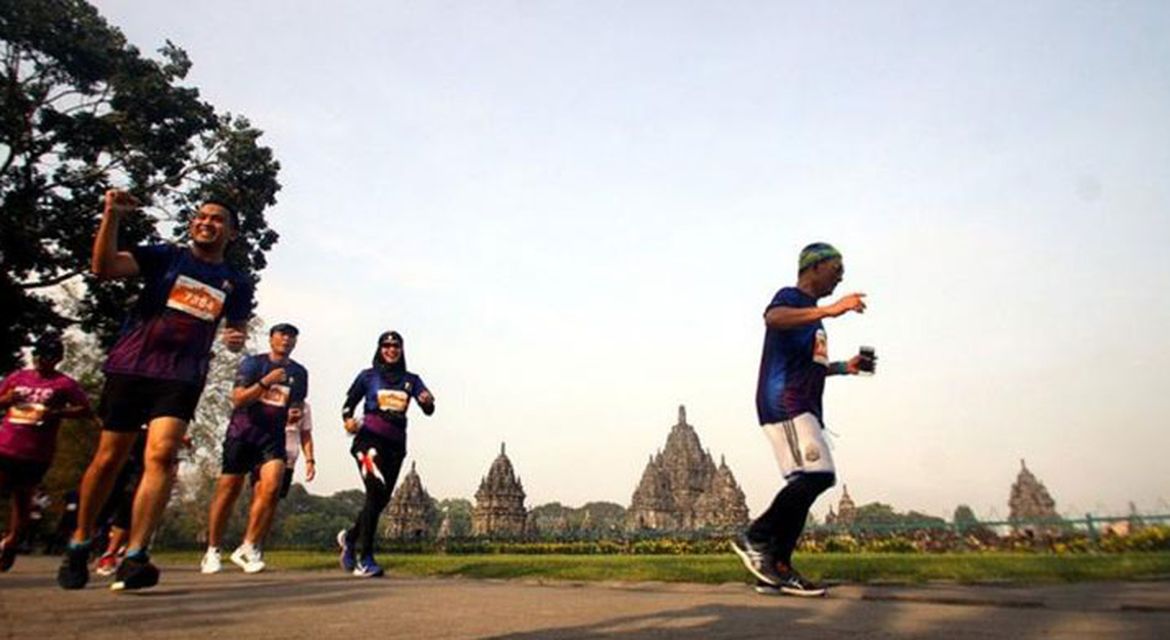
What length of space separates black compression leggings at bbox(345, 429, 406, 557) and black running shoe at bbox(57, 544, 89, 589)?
287 centimetres

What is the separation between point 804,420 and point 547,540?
35.2 m

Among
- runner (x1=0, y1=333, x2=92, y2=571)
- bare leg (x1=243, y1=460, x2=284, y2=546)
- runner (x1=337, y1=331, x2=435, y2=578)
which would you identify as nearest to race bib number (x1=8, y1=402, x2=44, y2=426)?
runner (x1=0, y1=333, x2=92, y2=571)

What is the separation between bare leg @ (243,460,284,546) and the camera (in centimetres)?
691

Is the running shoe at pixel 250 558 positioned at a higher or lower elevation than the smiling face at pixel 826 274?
lower

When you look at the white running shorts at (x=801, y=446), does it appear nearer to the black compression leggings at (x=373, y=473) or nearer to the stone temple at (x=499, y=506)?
the black compression leggings at (x=373, y=473)

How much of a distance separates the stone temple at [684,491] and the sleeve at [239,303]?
5611 centimetres

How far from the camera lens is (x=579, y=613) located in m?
3.10

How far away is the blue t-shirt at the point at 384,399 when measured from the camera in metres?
6.90

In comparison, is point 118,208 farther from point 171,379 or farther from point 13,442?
point 13,442

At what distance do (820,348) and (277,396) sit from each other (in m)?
5.35

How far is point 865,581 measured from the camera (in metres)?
5.52

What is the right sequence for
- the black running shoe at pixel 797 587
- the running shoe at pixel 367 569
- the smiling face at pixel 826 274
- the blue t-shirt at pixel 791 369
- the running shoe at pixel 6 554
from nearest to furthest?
the black running shoe at pixel 797 587 < the blue t-shirt at pixel 791 369 < the smiling face at pixel 826 274 < the running shoe at pixel 6 554 < the running shoe at pixel 367 569

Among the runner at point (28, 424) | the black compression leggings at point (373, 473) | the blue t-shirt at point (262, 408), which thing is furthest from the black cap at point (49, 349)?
the black compression leggings at point (373, 473)

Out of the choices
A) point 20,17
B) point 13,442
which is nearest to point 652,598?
point 13,442
